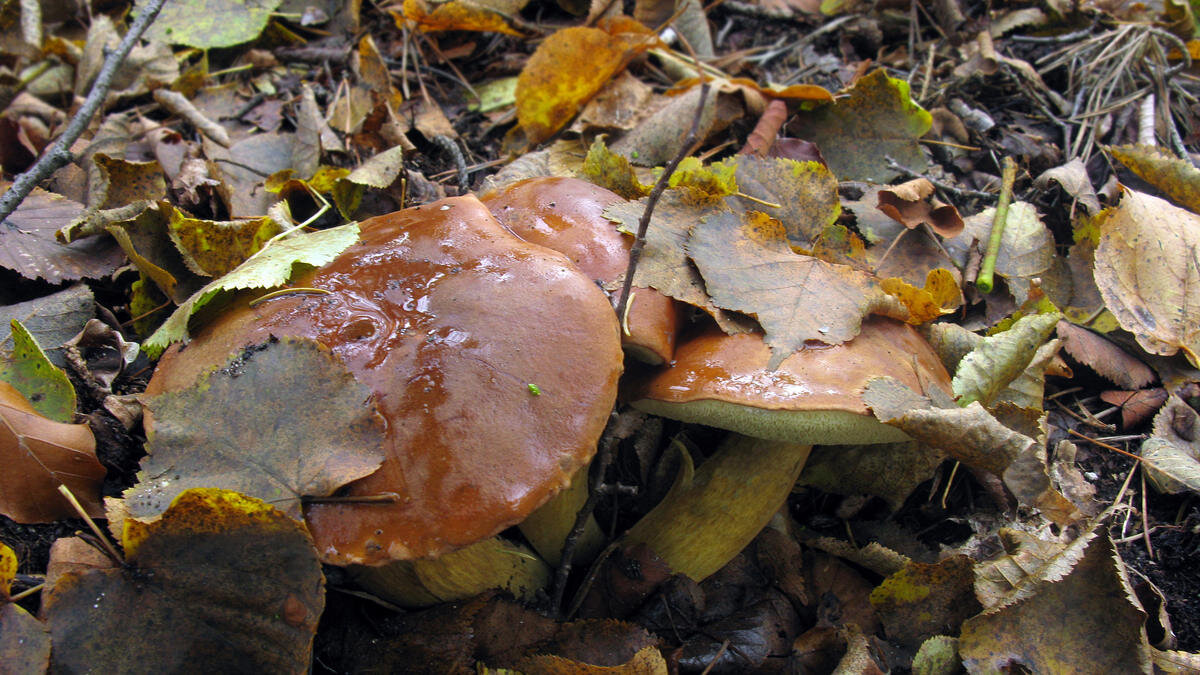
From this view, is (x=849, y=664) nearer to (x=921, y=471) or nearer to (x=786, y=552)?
(x=786, y=552)

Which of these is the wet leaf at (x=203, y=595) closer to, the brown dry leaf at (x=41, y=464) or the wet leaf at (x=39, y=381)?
the brown dry leaf at (x=41, y=464)

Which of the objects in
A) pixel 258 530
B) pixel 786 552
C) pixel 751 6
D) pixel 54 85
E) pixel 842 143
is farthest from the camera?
pixel 751 6

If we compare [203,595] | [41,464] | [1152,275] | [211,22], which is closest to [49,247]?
[41,464]

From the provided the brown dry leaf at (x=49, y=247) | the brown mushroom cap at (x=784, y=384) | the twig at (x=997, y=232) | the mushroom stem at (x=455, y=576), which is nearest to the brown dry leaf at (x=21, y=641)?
the mushroom stem at (x=455, y=576)

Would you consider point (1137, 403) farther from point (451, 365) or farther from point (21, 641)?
point (21, 641)

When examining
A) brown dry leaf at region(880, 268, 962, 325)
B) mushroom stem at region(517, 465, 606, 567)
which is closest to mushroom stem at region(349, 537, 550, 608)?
mushroom stem at region(517, 465, 606, 567)

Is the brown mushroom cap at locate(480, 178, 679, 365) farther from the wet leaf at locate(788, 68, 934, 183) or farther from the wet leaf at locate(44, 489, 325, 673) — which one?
the wet leaf at locate(788, 68, 934, 183)

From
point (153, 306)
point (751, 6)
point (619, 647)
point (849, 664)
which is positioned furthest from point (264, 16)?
point (849, 664)
